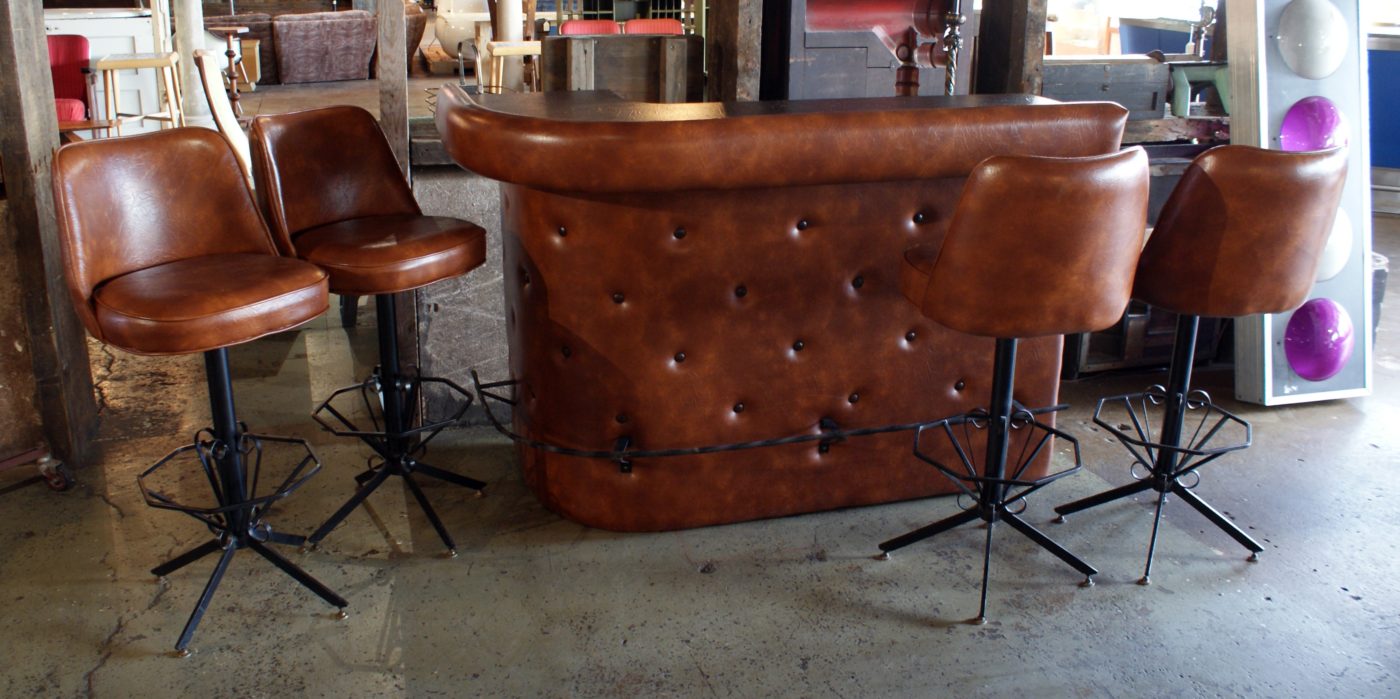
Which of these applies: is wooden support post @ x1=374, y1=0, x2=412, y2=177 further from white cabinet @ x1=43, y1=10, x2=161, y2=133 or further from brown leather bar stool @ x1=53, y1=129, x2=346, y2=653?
white cabinet @ x1=43, y1=10, x2=161, y2=133

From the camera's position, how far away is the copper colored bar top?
2549 millimetres

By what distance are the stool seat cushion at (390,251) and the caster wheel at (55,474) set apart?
1053 mm

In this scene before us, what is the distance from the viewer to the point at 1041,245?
7.66 feet

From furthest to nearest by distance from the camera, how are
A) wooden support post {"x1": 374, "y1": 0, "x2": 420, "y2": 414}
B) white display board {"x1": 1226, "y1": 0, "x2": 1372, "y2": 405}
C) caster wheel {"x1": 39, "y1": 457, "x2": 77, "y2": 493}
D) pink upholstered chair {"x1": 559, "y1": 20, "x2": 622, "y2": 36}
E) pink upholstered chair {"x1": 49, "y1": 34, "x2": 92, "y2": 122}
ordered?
pink upholstered chair {"x1": 559, "y1": 20, "x2": 622, "y2": 36}, pink upholstered chair {"x1": 49, "y1": 34, "x2": 92, "y2": 122}, white display board {"x1": 1226, "y1": 0, "x2": 1372, "y2": 405}, wooden support post {"x1": 374, "y1": 0, "x2": 420, "y2": 414}, caster wheel {"x1": 39, "y1": 457, "x2": 77, "y2": 493}

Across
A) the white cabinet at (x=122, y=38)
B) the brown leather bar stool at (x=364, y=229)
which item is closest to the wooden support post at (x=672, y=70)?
the brown leather bar stool at (x=364, y=229)

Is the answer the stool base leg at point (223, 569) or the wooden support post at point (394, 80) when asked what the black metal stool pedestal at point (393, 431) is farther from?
the wooden support post at point (394, 80)

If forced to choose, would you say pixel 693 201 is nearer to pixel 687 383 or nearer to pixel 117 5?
pixel 687 383

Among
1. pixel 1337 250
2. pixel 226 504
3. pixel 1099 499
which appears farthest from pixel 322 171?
pixel 1337 250

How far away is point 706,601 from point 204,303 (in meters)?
1.29

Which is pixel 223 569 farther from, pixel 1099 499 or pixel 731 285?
pixel 1099 499

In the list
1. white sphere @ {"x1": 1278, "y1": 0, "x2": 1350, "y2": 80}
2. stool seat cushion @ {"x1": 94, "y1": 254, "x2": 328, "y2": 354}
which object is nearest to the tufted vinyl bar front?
stool seat cushion @ {"x1": 94, "y1": 254, "x2": 328, "y2": 354}

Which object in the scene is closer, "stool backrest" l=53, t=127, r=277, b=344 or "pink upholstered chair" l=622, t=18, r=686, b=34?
"stool backrest" l=53, t=127, r=277, b=344

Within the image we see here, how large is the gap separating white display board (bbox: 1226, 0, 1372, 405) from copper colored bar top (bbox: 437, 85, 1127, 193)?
4.45ft

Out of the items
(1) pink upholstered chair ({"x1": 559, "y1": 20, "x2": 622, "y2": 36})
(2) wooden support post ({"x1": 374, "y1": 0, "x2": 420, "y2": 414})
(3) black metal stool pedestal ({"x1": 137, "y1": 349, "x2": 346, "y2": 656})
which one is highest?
(1) pink upholstered chair ({"x1": 559, "y1": 20, "x2": 622, "y2": 36})
